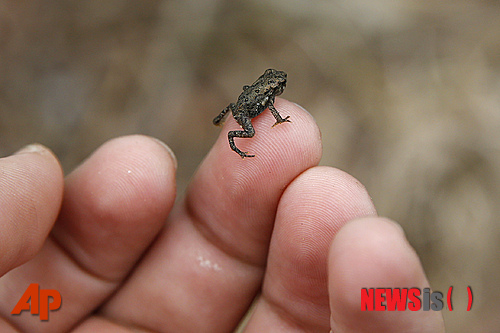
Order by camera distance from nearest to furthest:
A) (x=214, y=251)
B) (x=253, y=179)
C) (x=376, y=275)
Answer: (x=376, y=275) → (x=253, y=179) → (x=214, y=251)

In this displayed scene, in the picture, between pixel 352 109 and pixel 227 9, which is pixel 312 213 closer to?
pixel 352 109

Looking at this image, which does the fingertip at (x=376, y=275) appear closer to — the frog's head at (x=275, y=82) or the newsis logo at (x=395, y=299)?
the newsis logo at (x=395, y=299)

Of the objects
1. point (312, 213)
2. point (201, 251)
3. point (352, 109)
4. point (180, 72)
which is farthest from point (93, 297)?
point (352, 109)

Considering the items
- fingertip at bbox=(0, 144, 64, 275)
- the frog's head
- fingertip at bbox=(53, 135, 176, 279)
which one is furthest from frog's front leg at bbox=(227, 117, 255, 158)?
fingertip at bbox=(0, 144, 64, 275)

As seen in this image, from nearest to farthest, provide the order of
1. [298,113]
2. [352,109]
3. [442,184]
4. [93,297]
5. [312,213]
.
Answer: [312,213] < [298,113] < [93,297] < [442,184] < [352,109]

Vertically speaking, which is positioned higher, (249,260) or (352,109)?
(352,109)

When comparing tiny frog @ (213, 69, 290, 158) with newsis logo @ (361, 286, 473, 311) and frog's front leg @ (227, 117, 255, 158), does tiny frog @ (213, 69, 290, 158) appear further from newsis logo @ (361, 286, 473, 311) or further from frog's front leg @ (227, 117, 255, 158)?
newsis logo @ (361, 286, 473, 311)

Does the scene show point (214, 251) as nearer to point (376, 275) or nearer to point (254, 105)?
point (254, 105)

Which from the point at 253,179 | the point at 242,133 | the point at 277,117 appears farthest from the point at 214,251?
the point at 277,117
